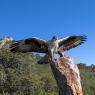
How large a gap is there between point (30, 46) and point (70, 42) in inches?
78.4

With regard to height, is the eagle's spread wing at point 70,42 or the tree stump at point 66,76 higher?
the eagle's spread wing at point 70,42

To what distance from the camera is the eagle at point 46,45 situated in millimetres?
20875

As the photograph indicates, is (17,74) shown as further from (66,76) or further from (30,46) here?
(66,76)

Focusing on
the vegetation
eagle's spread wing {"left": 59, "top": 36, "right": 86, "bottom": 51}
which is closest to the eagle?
eagle's spread wing {"left": 59, "top": 36, "right": 86, "bottom": 51}

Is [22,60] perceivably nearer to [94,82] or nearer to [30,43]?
[30,43]

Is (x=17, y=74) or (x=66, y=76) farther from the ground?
(x=17, y=74)

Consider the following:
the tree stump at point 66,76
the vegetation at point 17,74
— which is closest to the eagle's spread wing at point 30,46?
the tree stump at point 66,76

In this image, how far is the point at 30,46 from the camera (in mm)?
21609

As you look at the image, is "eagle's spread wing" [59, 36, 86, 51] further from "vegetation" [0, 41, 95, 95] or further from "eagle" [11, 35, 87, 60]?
"vegetation" [0, 41, 95, 95]

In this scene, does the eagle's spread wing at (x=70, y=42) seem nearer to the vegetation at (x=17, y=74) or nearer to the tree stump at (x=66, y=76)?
the tree stump at (x=66, y=76)

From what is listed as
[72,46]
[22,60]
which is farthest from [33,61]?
[72,46]

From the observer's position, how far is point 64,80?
754 inches

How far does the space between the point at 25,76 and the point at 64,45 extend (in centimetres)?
2018

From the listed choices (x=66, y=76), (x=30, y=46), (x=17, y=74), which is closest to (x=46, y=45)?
(x=30, y=46)
